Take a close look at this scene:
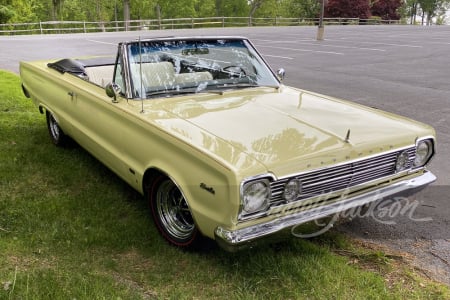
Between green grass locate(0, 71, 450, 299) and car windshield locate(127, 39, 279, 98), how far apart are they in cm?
112

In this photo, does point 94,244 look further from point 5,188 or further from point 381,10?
point 381,10

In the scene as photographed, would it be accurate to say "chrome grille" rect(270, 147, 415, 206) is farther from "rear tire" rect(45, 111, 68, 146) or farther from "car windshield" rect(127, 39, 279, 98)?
"rear tire" rect(45, 111, 68, 146)

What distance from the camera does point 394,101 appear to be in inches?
319

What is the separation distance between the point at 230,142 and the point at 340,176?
0.74 m

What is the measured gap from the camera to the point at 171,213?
11.1ft

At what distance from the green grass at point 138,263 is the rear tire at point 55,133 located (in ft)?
3.96

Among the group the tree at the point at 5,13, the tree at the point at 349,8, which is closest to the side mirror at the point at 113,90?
the tree at the point at 5,13

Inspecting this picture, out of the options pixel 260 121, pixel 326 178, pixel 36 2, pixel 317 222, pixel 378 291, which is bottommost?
pixel 378 291

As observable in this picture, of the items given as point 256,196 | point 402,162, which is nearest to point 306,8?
point 402,162

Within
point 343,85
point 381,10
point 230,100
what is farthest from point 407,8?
point 230,100

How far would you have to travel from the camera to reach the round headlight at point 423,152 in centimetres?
335

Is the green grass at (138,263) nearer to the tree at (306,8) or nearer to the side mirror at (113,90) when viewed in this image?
the side mirror at (113,90)

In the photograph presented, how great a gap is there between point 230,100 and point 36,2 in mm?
52866

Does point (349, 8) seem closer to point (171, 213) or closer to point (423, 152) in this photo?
point (423, 152)
